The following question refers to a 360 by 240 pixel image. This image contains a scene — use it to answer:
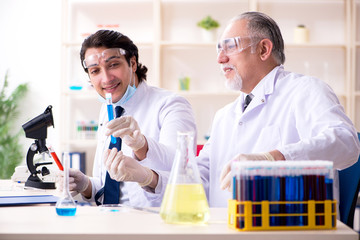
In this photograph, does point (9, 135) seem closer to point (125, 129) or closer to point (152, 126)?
point (152, 126)

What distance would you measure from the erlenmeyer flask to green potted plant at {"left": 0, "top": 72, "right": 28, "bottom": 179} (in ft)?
12.8

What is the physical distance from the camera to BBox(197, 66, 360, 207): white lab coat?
1607mm

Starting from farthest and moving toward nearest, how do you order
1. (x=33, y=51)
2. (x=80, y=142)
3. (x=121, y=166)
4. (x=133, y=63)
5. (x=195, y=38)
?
(x=33, y=51) → (x=195, y=38) → (x=80, y=142) → (x=133, y=63) → (x=121, y=166)

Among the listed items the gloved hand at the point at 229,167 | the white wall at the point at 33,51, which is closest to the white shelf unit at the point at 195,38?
the white wall at the point at 33,51

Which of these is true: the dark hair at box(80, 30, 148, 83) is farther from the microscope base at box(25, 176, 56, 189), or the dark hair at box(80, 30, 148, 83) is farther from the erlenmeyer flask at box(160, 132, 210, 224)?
the erlenmeyer flask at box(160, 132, 210, 224)

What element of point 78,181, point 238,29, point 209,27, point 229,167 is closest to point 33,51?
point 209,27

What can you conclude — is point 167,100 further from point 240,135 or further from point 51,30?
point 51,30

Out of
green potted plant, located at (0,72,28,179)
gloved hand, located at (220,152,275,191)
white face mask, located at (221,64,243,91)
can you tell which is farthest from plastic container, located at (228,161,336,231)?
green potted plant, located at (0,72,28,179)

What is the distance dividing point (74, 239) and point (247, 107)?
1.13 meters

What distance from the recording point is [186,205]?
1156 mm

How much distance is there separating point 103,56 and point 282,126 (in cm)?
86

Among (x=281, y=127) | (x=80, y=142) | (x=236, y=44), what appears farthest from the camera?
(x=80, y=142)

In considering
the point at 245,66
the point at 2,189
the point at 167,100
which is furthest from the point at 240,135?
the point at 2,189

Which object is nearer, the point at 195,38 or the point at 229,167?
Result: the point at 229,167
